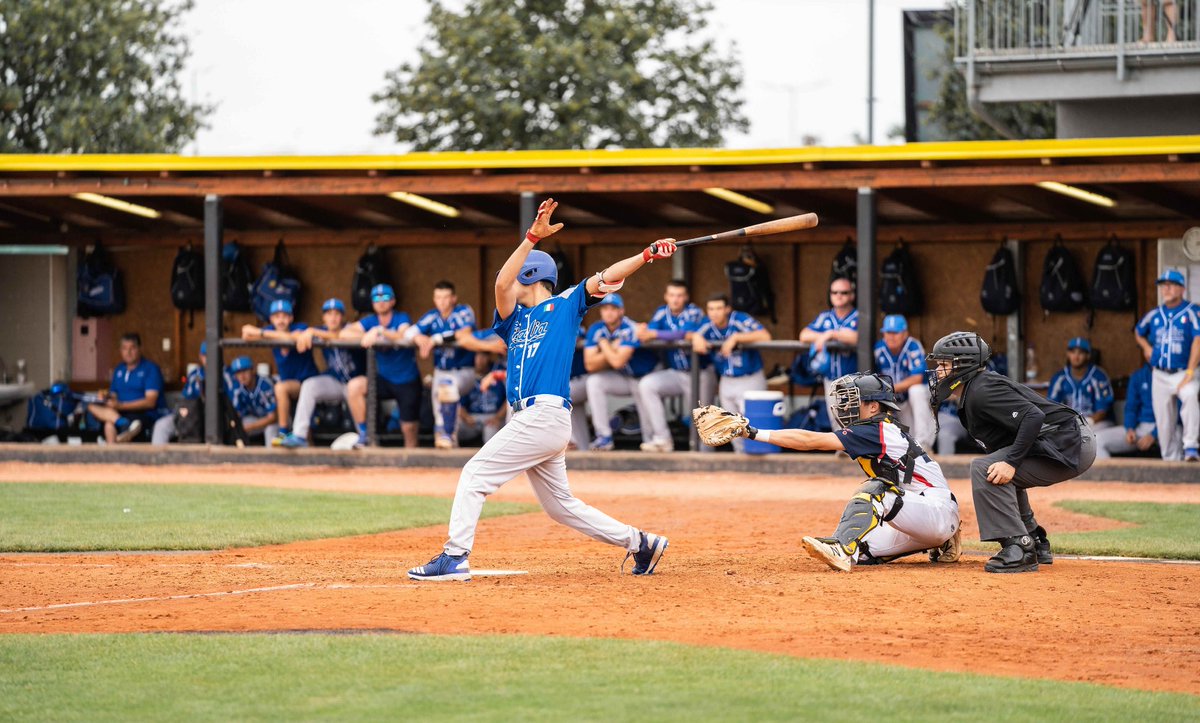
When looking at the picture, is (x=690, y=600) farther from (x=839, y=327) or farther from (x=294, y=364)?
(x=294, y=364)

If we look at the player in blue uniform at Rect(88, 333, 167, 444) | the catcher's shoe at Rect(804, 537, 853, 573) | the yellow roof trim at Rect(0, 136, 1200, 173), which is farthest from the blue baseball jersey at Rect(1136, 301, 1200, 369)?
the player in blue uniform at Rect(88, 333, 167, 444)

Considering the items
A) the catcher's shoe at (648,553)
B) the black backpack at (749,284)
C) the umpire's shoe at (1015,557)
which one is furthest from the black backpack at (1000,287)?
the catcher's shoe at (648,553)

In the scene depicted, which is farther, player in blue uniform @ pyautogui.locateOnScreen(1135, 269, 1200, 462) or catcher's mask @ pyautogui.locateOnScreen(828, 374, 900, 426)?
player in blue uniform @ pyautogui.locateOnScreen(1135, 269, 1200, 462)

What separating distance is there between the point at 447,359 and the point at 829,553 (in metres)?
8.78

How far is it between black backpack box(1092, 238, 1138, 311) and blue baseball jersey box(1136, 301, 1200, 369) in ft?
4.73

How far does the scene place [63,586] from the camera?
803 cm

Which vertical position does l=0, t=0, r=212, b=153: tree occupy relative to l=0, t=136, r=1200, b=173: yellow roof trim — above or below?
above

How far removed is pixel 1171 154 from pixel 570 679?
983 cm

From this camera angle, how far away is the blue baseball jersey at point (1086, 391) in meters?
15.5

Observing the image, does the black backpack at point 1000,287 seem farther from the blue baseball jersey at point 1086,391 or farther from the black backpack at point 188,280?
the black backpack at point 188,280

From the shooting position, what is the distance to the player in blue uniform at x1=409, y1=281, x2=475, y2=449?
1591 centimetres

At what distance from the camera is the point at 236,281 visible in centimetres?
1881

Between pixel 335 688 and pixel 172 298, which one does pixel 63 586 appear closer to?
pixel 335 688

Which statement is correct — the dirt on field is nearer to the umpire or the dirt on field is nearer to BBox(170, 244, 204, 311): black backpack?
the umpire
